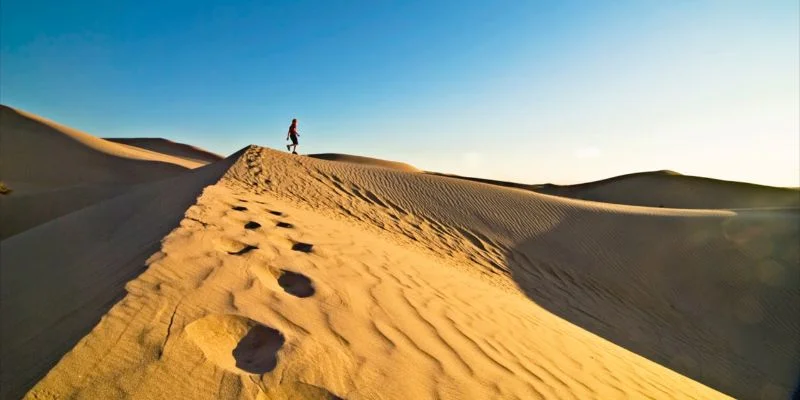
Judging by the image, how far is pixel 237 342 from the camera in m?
2.09

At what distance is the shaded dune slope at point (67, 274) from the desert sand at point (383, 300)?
23 millimetres

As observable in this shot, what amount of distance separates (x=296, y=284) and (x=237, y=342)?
0.96 metres

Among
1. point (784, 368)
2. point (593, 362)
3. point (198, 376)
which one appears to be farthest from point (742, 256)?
point (198, 376)

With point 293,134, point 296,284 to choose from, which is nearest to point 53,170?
point 293,134

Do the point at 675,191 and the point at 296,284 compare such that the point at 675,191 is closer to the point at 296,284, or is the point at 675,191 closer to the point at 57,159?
the point at 296,284

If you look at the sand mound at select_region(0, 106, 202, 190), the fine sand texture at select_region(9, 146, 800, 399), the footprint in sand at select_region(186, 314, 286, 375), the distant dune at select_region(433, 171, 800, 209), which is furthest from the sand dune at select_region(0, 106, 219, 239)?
the distant dune at select_region(433, 171, 800, 209)

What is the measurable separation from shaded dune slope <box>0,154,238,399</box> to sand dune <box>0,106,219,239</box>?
25.4 feet

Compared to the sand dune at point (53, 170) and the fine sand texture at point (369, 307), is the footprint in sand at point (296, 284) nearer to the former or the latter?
the fine sand texture at point (369, 307)

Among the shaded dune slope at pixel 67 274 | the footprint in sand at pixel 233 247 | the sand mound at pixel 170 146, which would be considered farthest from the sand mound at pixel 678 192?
the sand mound at pixel 170 146

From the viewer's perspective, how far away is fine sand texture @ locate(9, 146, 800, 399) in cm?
185

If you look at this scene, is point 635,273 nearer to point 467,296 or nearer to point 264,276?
point 467,296

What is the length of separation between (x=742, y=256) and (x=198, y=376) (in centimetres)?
1129

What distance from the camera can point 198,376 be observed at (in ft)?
5.52

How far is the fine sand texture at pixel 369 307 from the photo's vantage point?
1.85 m
